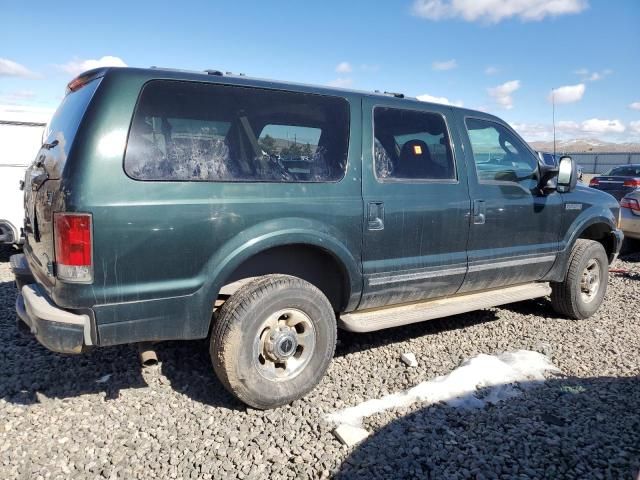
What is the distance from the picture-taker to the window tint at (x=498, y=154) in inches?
164

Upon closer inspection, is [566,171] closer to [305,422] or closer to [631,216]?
[305,422]

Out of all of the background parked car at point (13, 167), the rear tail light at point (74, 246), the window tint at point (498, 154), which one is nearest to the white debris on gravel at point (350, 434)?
the rear tail light at point (74, 246)

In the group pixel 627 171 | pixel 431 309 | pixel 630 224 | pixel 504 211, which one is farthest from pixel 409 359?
pixel 627 171

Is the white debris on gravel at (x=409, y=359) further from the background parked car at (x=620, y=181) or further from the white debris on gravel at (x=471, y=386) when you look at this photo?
the background parked car at (x=620, y=181)

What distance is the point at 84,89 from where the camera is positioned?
294 centimetres

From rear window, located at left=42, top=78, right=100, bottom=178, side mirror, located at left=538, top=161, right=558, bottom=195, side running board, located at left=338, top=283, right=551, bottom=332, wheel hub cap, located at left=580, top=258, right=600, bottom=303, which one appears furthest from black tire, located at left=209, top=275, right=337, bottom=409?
wheel hub cap, located at left=580, top=258, right=600, bottom=303

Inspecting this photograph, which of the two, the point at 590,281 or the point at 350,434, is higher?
the point at 590,281

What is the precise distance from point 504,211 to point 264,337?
2.31m

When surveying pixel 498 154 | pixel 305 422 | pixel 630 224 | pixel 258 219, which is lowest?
pixel 305 422

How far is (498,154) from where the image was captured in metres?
4.35

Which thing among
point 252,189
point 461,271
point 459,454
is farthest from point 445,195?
point 459,454

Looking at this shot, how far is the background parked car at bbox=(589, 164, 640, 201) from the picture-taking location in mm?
11664

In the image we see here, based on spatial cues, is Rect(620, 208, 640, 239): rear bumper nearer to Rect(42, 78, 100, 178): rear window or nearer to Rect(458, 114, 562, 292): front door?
Rect(458, 114, 562, 292): front door

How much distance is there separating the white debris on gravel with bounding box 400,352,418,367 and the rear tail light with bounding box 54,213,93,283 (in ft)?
7.88
